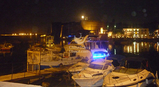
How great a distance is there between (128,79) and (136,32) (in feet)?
319

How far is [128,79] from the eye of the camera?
9.41 m

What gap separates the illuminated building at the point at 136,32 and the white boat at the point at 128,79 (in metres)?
92.7

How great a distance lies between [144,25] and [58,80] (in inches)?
4448

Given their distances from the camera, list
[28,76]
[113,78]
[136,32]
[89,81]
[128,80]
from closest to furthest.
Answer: [128,80] → [113,78] → [89,81] → [28,76] → [136,32]

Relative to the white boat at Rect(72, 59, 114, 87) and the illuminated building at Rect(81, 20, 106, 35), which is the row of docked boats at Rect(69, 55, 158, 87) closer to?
the white boat at Rect(72, 59, 114, 87)

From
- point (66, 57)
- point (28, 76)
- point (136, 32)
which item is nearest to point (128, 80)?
point (28, 76)

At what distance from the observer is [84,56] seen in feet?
63.6

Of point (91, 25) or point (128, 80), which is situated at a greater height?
point (91, 25)

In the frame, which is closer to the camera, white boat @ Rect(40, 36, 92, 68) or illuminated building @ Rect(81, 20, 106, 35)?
white boat @ Rect(40, 36, 92, 68)

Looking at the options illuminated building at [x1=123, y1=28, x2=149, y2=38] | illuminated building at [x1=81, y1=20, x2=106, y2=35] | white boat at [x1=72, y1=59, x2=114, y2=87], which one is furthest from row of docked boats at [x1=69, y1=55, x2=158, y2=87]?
illuminated building at [x1=123, y1=28, x2=149, y2=38]

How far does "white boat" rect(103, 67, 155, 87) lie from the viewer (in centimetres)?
914

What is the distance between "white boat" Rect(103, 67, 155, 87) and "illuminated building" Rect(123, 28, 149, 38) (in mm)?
92672

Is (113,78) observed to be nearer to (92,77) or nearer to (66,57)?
(92,77)

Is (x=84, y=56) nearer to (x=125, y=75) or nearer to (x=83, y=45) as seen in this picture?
(x=83, y=45)
